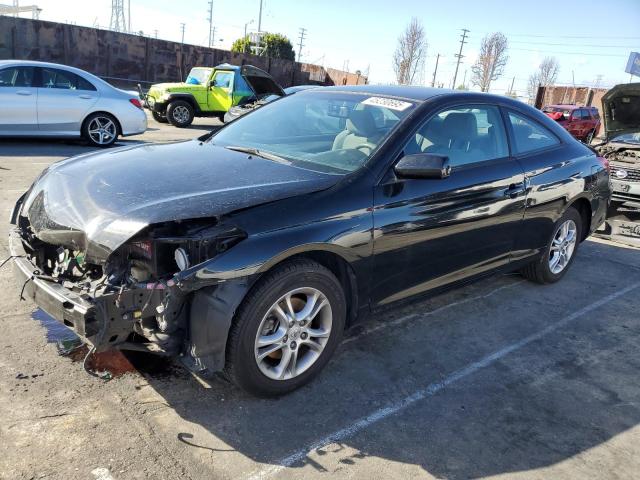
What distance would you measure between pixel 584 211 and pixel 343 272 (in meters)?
3.33

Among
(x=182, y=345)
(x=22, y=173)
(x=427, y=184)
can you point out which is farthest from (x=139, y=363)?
(x=22, y=173)

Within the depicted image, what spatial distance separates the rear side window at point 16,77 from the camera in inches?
362

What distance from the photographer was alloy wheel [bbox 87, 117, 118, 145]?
407 inches

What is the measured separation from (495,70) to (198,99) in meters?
52.1

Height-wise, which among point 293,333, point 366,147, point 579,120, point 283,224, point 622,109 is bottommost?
point 293,333

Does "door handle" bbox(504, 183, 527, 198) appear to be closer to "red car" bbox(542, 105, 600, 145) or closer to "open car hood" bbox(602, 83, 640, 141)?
"open car hood" bbox(602, 83, 640, 141)

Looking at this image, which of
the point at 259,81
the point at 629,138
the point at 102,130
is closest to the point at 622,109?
the point at 629,138

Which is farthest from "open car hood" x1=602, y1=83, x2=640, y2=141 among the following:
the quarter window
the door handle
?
the quarter window

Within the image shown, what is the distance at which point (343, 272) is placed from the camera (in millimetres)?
3186

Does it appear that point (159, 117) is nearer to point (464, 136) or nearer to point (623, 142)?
point (623, 142)

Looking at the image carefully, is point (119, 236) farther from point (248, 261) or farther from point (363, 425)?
point (363, 425)

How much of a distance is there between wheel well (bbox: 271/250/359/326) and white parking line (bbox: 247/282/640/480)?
23.5 inches

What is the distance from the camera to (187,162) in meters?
3.43

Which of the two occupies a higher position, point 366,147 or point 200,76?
point 200,76
